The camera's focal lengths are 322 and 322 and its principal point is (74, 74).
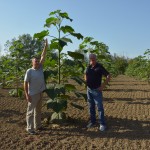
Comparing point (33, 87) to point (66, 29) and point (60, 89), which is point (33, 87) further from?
point (66, 29)

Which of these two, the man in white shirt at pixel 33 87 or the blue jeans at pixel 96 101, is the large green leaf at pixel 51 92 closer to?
the man in white shirt at pixel 33 87

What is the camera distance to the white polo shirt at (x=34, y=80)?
6.50 metres

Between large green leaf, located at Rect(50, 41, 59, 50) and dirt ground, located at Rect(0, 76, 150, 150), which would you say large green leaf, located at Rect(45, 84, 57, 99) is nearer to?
dirt ground, located at Rect(0, 76, 150, 150)

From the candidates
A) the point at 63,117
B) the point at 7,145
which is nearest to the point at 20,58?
the point at 63,117

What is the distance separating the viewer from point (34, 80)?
6523 mm

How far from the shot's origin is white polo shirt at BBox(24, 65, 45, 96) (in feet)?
21.3

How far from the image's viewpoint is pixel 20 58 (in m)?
11.5

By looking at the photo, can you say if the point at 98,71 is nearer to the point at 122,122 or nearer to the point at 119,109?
the point at 122,122

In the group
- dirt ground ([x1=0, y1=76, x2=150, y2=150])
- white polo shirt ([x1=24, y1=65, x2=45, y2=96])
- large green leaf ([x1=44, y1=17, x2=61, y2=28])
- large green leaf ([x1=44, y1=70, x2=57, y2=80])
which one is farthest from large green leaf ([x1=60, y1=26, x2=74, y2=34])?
dirt ground ([x1=0, y1=76, x2=150, y2=150])

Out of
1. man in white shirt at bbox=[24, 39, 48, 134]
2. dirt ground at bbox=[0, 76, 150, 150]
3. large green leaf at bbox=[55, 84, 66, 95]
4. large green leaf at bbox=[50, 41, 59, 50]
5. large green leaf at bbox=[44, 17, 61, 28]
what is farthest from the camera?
large green leaf at bbox=[44, 17, 61, 28]

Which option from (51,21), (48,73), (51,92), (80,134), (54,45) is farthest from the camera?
(51,21)

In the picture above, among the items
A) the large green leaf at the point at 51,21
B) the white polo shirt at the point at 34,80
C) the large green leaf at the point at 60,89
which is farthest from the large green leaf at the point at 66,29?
the large green leaf at the point at 60,89

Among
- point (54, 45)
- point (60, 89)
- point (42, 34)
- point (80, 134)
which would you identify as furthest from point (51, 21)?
point (80, 134)

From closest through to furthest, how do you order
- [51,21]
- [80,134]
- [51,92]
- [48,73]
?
[80,134] → [51,92] → [48,73] → [51,21]
